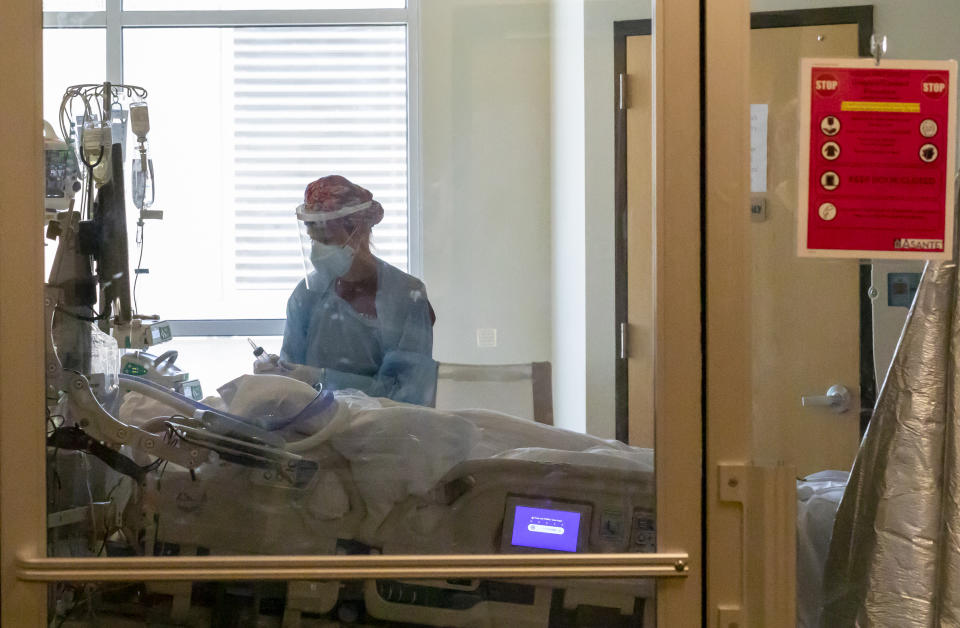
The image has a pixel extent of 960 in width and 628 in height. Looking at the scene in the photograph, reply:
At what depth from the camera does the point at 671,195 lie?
3.79ft

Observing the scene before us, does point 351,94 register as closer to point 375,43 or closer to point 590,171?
point 375,43

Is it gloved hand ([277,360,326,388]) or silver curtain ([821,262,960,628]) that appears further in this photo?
gloved hand ([277,360,326,388])

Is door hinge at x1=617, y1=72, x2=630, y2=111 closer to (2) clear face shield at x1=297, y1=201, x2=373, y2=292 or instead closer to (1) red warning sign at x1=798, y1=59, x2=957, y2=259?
(1) red warning sign at x1=798, y1=59, x2=957, y2=259

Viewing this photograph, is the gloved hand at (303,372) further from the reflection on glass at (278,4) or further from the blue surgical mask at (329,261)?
the reflection on glass at (278,4)

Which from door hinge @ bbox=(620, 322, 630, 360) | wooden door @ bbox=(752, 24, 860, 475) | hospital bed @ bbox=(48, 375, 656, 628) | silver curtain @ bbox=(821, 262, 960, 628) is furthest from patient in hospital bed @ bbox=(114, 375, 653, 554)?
silver curtain @ bbox=(821, 262, 960, 628)

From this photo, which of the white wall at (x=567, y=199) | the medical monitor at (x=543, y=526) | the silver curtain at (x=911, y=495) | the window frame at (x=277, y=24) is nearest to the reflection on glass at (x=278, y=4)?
the window frame at (x=277, y=24)

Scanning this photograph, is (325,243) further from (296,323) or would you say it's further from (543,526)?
(543,526)

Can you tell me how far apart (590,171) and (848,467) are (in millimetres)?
578

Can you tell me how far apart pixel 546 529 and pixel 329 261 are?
1.69 feet

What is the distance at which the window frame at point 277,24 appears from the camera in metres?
1.20

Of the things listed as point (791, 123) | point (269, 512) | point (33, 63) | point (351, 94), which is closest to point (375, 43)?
point (351, 94)

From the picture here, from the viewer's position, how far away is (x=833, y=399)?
119 cm

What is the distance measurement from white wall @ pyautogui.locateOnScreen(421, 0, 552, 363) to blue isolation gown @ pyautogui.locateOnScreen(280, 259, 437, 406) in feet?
0.10

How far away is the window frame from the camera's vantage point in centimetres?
120
